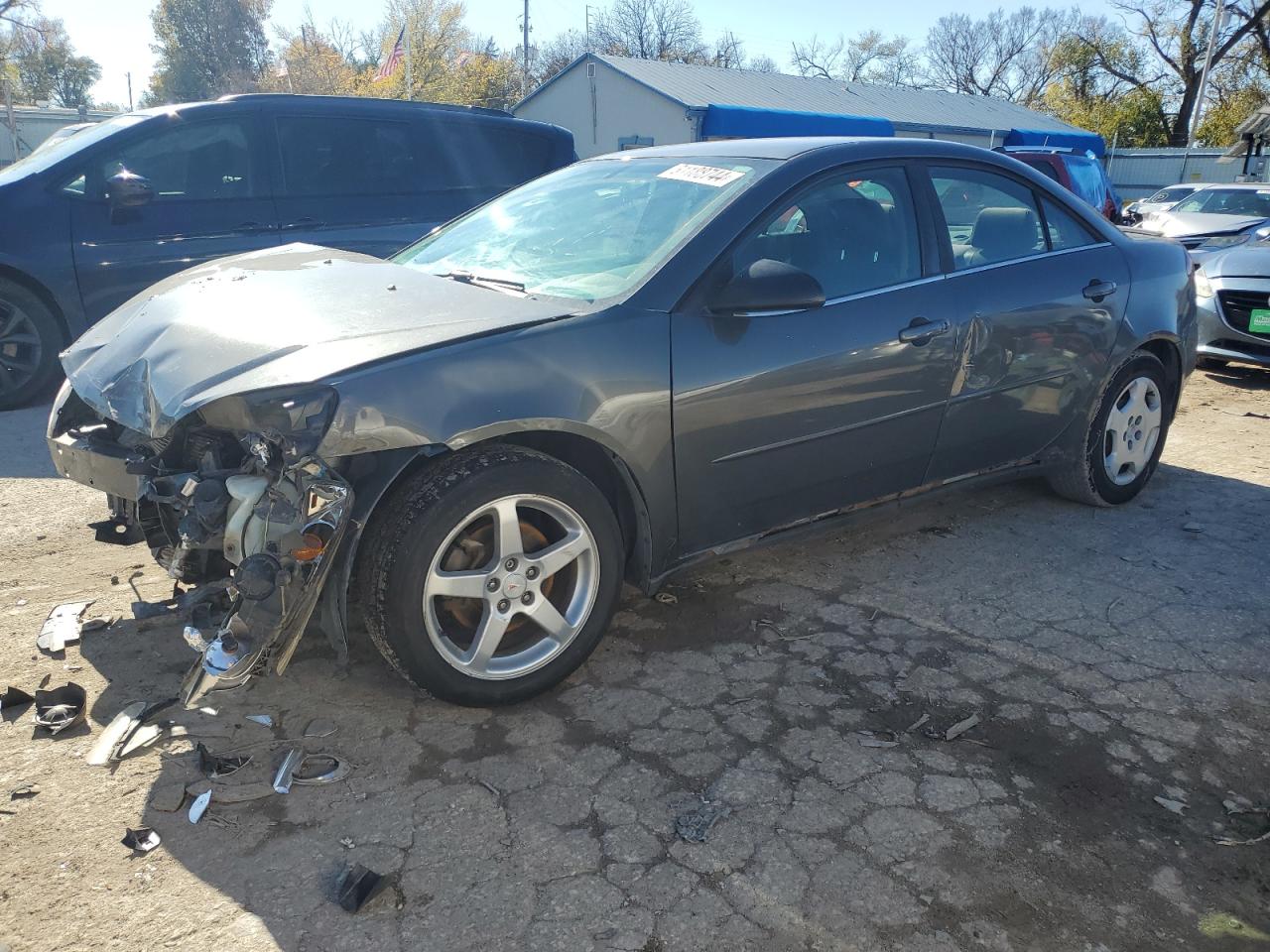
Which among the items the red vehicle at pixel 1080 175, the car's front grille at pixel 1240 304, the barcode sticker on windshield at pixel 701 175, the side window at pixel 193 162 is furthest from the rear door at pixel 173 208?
the red vehicle at pixel 1080 175

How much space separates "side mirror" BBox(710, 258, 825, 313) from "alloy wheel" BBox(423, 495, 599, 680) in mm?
837

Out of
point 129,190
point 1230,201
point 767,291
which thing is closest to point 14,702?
point 767,291

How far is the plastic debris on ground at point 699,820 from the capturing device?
237 cm

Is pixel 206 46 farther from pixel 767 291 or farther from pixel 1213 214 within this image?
pixel 767 291

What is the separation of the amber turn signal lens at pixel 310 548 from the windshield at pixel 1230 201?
39.5 feet

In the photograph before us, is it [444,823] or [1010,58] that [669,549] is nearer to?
[444,823]

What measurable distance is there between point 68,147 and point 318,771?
556cm

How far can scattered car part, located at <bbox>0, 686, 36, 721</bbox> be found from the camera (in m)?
2.82

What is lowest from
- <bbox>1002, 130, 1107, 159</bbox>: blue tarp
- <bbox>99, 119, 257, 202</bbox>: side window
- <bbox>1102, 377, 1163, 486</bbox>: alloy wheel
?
<bbox>1102, 377, 1163, 486</bbox>: alloy wheel

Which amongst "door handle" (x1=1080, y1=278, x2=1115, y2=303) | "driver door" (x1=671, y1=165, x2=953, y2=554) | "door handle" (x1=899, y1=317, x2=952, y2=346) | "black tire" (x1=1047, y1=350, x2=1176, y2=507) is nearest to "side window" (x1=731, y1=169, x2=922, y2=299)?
"driver door" (x1=671, y1=165, x2=953, y2=554)

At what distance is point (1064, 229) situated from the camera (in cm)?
429

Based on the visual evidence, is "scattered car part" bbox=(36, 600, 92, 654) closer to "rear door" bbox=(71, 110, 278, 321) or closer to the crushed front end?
the crushed front end

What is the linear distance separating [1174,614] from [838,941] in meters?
2.30

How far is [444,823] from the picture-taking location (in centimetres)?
239
